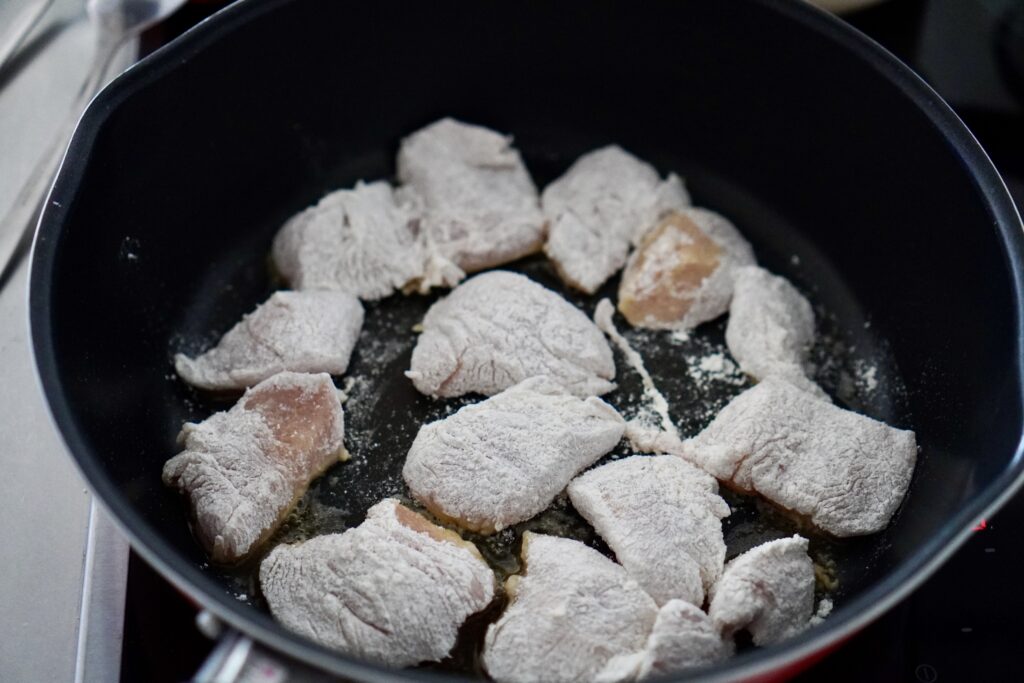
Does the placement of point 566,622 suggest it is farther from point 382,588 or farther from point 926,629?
point 926,629

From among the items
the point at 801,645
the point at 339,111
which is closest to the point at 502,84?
the point at 339,111

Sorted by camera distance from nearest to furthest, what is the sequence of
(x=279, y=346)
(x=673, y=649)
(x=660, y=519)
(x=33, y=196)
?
(x=673, y=649) < (x=660, y=519) < (x=279, y=346) < (x=33, y=196)

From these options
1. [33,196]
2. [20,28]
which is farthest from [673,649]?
[20,28]

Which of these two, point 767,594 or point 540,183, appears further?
point 540,183

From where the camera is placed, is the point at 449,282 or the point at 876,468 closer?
the point at 876,468

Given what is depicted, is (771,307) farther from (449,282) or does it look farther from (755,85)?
(449,282)

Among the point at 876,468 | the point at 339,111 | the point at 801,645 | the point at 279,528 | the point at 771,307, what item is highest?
the point at 339,111
